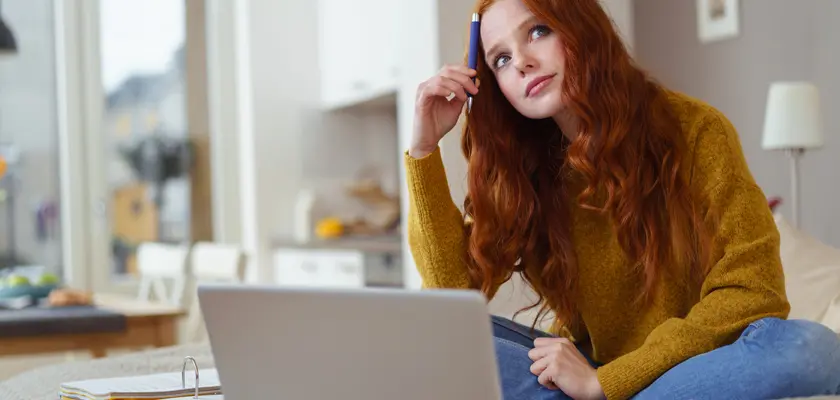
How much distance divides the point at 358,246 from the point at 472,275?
2.57m

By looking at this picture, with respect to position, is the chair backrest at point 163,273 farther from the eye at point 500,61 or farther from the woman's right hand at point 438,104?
the eye at point 500,61

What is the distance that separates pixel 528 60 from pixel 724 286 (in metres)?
0.45

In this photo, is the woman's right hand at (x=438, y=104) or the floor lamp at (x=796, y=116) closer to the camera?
the woman's right hand at (x=438, y=104)

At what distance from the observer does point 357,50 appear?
4777 millimetres

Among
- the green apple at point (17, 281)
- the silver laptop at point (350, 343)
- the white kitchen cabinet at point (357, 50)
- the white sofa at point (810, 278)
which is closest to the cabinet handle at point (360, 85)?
the white kitchen cabinet at point (357, 50)

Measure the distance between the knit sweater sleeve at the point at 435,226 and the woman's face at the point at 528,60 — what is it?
191mm

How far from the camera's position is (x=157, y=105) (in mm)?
5172

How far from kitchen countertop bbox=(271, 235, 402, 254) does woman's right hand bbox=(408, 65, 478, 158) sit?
239 cm

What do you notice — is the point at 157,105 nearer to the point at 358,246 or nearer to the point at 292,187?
the point at 292,187

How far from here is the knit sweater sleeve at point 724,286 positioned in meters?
1.36

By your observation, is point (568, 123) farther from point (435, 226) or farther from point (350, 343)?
point (350, 343)

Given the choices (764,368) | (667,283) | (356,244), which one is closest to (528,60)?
(667,283)

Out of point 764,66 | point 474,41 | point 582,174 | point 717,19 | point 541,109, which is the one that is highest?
point 717,19

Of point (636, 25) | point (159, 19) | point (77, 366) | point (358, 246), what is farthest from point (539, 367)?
point (159, 19)
